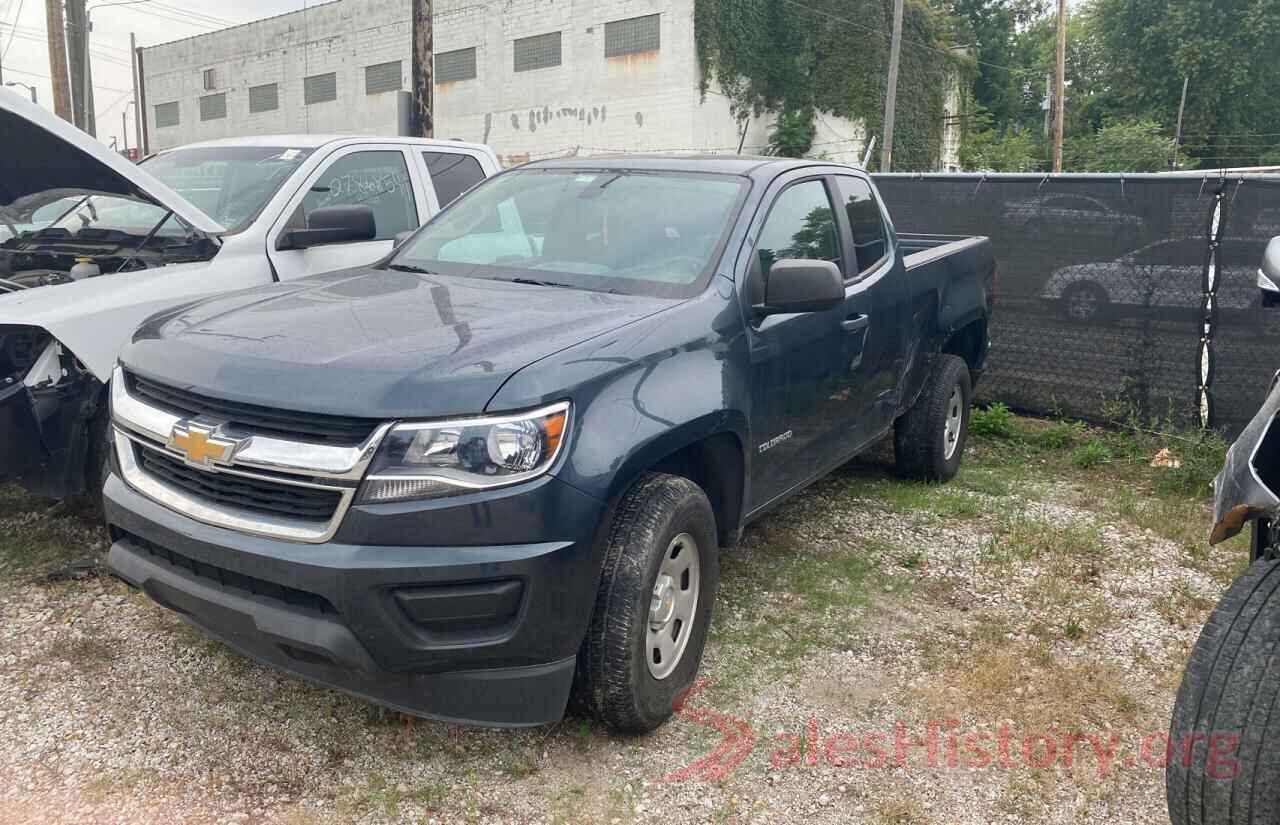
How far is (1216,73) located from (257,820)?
4273 centimetres

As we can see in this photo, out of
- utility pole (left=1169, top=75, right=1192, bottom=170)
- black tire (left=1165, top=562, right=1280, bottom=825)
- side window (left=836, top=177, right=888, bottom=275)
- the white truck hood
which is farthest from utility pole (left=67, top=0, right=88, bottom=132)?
utility pole (left=1169, top=75, right=1192, bottom=170)

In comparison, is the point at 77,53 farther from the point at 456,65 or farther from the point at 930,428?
the point at 456,65

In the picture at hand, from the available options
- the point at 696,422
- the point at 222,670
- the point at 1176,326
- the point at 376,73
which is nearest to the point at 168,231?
the point at 222,670

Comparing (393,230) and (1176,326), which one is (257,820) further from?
(1176,326)

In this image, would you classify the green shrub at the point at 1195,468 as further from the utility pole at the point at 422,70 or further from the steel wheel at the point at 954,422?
the utility pole at the point at 422,70

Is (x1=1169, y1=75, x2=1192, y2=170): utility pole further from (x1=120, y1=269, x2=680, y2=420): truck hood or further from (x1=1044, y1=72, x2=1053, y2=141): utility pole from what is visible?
(x1=120, y1=269, x2=680, y2=420): truck hood

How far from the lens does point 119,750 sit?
3.15 m

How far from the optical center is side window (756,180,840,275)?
4098 millimetres

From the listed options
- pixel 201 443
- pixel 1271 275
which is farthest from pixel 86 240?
pixel 1271 275

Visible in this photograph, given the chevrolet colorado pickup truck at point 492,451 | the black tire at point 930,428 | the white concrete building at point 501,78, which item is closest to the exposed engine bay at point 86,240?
the chevrolet colorado pickup truck at point 492,451

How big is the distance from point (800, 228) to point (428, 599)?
2.46m

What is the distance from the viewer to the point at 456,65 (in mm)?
33969

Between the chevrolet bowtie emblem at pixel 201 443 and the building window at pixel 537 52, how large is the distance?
1187 inches

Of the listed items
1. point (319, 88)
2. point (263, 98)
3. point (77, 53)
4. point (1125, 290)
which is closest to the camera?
point (1125, 290)
